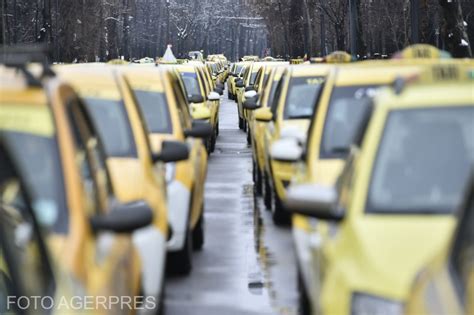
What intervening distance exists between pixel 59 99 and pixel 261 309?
385 centimetres

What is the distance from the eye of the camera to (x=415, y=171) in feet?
21.6

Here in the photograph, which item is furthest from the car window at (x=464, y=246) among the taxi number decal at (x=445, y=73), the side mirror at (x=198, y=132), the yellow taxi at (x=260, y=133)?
the yellow taxi at (x=260, y=133)

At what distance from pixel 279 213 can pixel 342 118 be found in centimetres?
355

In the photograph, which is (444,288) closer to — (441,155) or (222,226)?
(441,155)

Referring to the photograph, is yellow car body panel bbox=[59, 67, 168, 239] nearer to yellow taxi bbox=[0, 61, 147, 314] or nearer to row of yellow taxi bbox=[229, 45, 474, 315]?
row of yellow taxi bbox=[229, 45, 474, 315]

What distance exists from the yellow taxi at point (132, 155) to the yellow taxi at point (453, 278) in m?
2.93

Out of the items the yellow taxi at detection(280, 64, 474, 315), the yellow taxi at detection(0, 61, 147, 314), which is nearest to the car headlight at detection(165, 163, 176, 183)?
the yellow taxi at detection(280, 64, 474, 315)

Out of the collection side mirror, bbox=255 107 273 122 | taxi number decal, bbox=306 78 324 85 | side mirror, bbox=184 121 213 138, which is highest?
side mirror, bbox=184 121 213 138

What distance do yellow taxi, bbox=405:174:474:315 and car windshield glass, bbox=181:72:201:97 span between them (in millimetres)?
20608

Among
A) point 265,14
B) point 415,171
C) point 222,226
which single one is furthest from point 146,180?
point 265,14

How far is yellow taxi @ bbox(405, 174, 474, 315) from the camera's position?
442cm

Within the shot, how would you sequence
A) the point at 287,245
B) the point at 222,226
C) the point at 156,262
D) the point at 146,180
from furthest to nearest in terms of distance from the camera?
the point at 222,226, the point at 287,245, the point at 146,180, the point at 156,262

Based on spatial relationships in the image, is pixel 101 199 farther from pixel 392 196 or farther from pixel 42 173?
pixel 392 196

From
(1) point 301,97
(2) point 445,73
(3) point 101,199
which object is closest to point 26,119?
(3) point 101,199
